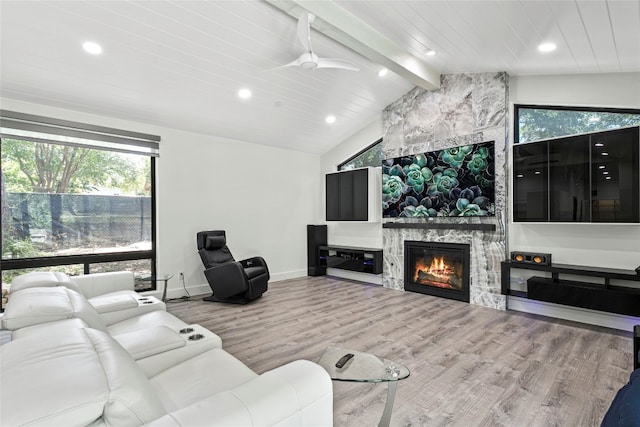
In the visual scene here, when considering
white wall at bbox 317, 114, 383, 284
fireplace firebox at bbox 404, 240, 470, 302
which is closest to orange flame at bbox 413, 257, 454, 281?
fireplace firebox at bbox 404, 240, 470, 302

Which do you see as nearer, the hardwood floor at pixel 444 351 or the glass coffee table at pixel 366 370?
the glass coffee table at pixel 366 370

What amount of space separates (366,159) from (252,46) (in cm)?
341

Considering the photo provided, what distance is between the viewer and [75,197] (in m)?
4.33

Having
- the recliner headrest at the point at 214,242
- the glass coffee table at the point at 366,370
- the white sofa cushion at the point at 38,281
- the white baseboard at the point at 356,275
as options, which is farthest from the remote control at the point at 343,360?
the white baseboard at the point at 356,275

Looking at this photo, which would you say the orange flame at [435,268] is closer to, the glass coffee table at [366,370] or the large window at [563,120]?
the large window at [563,120]

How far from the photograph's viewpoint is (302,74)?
14.4ft

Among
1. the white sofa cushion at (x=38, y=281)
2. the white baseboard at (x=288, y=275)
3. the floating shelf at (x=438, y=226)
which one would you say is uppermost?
the floating shelf at (x=438, y=226)

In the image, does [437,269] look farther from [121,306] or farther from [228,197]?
[121,306]

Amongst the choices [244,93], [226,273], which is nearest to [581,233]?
[226,273]

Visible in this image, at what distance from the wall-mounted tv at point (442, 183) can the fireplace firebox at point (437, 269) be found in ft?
1.76

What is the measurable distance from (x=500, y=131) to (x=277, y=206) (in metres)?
4.06

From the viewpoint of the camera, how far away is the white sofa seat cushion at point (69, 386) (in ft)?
2.52

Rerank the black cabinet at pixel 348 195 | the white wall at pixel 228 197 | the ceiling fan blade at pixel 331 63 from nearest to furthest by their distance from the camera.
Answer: the ceiling fan blade at pixel 331 63 < the white wall at pixel 228 197 < the black cabinet at pixel 348 195

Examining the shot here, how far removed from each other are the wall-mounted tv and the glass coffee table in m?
3.50
